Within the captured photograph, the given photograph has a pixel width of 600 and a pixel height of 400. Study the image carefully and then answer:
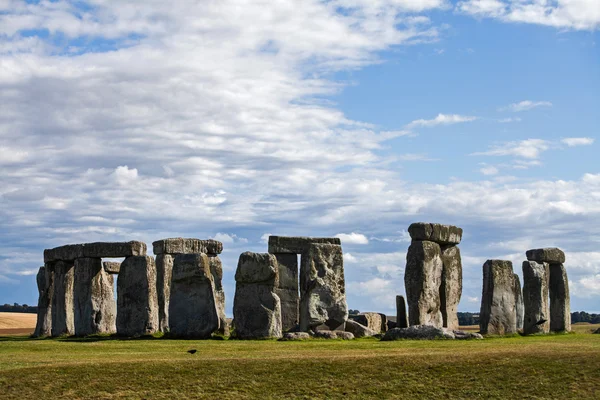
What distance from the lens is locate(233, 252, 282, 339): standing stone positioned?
97.4 feet

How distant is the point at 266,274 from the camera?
2980 centimetres

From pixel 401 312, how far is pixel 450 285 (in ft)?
6.92

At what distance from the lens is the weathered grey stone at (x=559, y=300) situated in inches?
1384

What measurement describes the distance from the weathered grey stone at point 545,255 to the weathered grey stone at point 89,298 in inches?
629

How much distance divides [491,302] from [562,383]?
11522mm

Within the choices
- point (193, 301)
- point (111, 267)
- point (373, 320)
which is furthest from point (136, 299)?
point (111, 267)

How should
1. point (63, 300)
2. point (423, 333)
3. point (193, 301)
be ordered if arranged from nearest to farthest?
point (423, 333)
point (193, 301)
point (63, 300)

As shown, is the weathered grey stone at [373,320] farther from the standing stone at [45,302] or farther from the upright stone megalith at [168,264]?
the standing stone at [45,302]

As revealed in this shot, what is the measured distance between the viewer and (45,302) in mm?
39281

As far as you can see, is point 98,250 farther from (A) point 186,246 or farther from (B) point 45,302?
(B) point 45,302

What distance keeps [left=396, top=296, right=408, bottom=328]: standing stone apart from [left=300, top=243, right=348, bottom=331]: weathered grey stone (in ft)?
11.1

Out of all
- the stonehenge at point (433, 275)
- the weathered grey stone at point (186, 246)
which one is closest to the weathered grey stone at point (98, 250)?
the weathered grey stone at point (186, 246)

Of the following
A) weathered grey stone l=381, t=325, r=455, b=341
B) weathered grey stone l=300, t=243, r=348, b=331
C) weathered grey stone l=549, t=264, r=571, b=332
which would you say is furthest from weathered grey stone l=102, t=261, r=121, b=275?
weathered grey stone l=549, t=264, r=571, b=332

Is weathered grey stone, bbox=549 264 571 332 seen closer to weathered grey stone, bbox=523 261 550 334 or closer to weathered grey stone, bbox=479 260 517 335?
weathered grey stone, bbox=523 261 550 334
